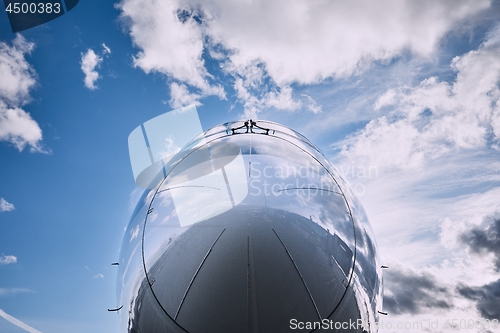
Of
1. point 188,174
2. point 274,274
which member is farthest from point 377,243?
point 188,174

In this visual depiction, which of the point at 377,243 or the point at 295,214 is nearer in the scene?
the point at 295,214

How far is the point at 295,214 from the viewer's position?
3.02 meters

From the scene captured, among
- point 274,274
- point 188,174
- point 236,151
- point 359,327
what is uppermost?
point 236,151

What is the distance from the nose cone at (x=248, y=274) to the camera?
2.53m

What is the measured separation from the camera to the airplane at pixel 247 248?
2.56 m

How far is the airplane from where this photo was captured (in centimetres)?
256

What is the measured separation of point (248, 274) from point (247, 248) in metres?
0.23

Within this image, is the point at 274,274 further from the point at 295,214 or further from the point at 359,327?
the point at 359,327

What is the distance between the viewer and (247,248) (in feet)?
8.84

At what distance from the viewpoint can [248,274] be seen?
2.59 meters

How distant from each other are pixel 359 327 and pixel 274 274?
1296 mm

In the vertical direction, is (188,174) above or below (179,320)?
above

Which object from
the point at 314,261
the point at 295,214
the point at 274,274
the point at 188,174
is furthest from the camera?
the point at 188,174

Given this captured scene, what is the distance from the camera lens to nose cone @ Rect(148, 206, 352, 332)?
2.53 metres
